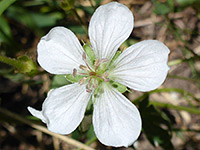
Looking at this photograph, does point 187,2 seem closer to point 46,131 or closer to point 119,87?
point 119,87

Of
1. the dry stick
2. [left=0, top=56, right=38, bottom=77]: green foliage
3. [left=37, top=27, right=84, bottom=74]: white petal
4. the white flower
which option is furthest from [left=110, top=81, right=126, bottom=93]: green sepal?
the dry stick

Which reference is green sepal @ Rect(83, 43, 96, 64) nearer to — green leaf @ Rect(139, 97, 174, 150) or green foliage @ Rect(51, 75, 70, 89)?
green foliage @ Rect(51, 75, 70, 89)

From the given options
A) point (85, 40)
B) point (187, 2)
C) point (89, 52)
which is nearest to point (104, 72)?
point (89, 52)

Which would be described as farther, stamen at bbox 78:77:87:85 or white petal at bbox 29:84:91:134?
stamen at bbox 78:77:87:85

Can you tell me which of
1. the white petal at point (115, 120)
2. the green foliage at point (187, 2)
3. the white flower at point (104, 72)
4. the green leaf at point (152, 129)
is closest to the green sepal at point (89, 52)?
the white flower at point (104, 72)

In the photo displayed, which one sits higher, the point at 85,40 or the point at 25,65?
the point at 25,65

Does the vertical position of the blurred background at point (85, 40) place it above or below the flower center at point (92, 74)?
below

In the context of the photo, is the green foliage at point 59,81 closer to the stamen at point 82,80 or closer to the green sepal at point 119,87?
the stamen at point 82,80
